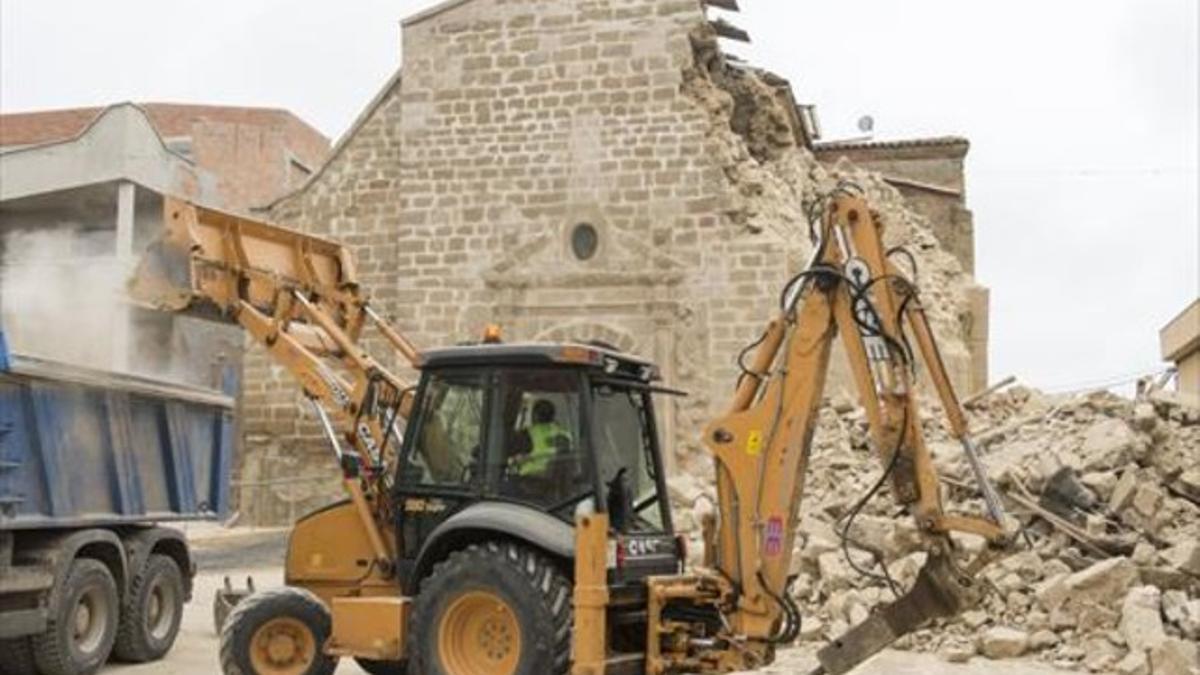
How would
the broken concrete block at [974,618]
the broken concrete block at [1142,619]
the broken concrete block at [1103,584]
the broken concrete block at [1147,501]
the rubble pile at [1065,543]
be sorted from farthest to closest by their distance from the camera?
the broken concrete block at [1147,501] → the broken concrete block at [974,618] → the broken concrete block at [1103,584] → the rubble pile at [1065,543] → the broken concrete block at [1142,619]

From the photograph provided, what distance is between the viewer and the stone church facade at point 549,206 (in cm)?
Result: 1958

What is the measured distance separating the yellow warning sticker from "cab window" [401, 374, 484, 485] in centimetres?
141

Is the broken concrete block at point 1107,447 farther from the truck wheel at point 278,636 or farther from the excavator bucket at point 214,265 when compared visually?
the truck wheel at point 278,636

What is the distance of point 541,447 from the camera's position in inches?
285

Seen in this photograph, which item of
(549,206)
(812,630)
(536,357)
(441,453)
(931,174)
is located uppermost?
(931,174)

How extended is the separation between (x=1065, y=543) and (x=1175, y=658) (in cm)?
228

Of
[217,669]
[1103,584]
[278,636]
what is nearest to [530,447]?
[278,636]

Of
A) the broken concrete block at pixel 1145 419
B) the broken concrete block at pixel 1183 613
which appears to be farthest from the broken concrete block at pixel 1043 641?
the broken concrete block at pixel 1145 419

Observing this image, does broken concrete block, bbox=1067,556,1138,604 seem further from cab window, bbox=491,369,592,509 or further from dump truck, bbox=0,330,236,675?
dump truck, bbox=0,330,236,675

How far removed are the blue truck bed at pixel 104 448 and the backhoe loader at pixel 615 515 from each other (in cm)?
165

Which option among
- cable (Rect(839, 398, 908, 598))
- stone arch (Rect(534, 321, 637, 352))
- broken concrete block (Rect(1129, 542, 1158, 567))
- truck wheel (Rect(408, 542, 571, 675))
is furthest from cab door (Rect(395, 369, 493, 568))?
stone arch (Rect(534, 321, 637, 352))

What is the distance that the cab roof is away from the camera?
7164 mm

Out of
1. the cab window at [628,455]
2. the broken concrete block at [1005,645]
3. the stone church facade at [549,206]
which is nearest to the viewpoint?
the cab window at [628,455]

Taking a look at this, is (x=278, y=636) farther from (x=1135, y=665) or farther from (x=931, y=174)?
(x=931, y=174)
